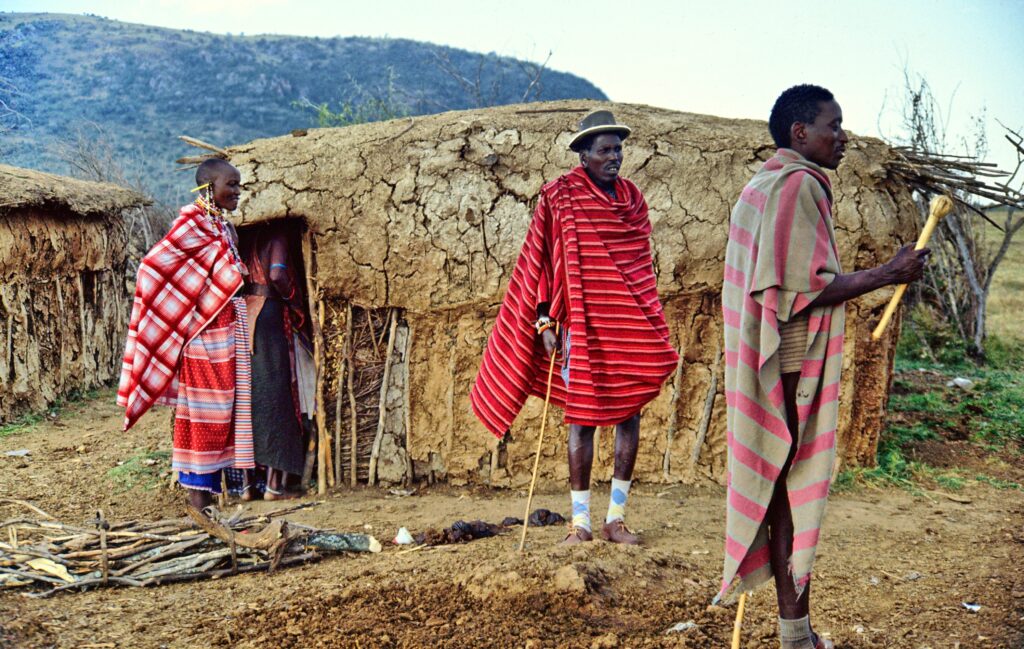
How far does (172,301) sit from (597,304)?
104 inches

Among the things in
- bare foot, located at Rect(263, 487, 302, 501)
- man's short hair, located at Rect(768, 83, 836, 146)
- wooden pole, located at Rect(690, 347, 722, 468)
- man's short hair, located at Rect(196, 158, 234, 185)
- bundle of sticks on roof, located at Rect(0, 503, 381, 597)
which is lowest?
bare foot, located at Rect(263, 487, 302, 501)

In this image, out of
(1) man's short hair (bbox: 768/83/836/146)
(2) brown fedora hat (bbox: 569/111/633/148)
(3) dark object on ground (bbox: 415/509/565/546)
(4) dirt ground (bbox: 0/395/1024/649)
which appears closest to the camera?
(1) man's short hair (bbox: 768/83/836/146)

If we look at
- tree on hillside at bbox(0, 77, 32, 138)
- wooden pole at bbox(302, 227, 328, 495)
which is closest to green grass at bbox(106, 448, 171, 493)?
wooden pole at bbox(302, 227, 328, 495)

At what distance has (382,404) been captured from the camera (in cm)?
558

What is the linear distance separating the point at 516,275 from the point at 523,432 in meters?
1.62

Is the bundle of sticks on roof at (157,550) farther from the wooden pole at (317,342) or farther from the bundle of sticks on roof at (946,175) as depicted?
the bundle of sticks on roof at (946,175)

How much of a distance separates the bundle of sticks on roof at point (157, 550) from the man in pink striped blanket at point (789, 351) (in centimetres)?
233

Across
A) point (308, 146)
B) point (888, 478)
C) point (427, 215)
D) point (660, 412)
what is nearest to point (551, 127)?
point (427, 215)

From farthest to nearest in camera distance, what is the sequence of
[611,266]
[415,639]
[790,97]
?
[611,266] → [415,639] → [790,97]

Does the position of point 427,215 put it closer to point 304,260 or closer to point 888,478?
point 304,260

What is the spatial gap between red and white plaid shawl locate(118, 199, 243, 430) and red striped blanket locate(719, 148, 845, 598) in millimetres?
3476

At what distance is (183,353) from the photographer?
496cm

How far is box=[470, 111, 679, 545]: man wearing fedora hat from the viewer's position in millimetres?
3994

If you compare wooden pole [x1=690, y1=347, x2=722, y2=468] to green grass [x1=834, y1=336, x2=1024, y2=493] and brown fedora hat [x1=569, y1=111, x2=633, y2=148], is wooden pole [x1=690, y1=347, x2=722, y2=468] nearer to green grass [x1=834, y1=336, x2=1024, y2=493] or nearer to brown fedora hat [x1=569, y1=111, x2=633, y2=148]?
green grass [x1=834, y1=336, x2=1024, y2=493]
